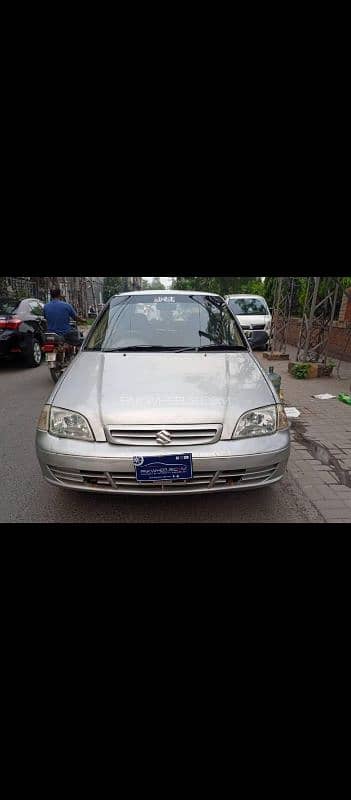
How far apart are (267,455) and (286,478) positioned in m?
1.09

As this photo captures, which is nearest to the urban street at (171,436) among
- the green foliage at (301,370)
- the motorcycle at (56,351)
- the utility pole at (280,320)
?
the motorcycle at (56,351)

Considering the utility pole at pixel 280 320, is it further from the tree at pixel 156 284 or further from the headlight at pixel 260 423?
the tree at pixel 156 284

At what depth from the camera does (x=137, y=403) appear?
2.38 m

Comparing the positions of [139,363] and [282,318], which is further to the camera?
[282,318]

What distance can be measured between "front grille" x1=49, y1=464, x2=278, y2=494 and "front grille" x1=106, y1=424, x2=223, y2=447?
0.19 meters

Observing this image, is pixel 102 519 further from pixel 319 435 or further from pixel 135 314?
pixel 319 435

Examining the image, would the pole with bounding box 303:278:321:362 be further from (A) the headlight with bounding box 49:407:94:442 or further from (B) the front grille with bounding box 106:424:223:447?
(A) the headlight with bounding box 49:407:94:442

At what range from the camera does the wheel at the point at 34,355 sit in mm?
8062

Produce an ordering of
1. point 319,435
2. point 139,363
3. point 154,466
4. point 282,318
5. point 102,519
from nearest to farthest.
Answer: point 154,466
point 102,519
point 139,363
point 319,435
point 282,318

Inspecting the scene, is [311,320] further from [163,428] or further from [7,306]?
[7,306]

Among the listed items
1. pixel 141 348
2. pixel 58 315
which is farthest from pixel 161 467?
pixel 58 315

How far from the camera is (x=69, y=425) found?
2.37 meters

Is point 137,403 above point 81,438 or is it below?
above
